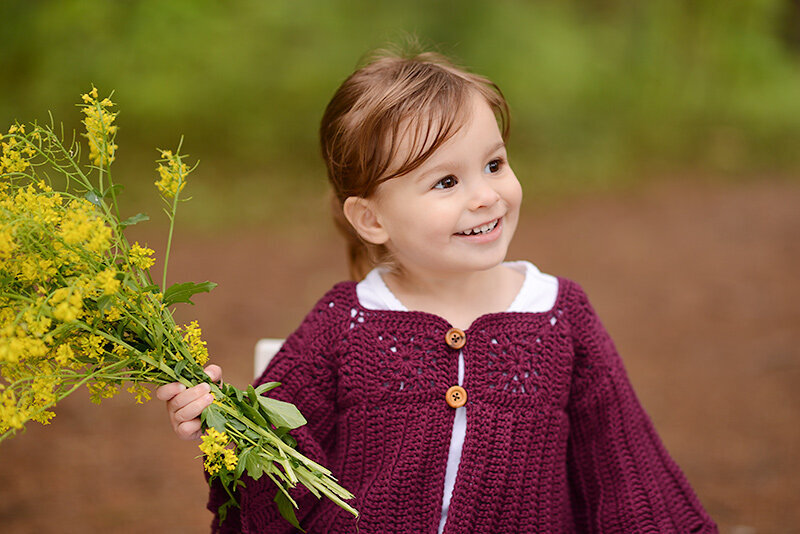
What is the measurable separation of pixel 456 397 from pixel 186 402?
0.53 m

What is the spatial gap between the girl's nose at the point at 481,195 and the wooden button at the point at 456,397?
0.37 m

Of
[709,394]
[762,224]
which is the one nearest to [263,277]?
[709,394]

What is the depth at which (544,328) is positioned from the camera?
1.81m

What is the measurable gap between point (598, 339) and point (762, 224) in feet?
14.4

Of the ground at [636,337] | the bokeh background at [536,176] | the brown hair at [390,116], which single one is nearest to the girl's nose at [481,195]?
the brown hair at [390,116]

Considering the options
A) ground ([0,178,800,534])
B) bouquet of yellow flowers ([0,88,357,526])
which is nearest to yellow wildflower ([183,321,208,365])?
bouquet of yellow flowers ([0,88,357,526])

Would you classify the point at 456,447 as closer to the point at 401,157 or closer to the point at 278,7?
the point at 401,157

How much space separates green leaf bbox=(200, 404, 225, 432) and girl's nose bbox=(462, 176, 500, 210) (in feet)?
Answer: 2.03

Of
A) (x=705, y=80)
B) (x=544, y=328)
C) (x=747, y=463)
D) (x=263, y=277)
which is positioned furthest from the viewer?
(x=705, y=80)

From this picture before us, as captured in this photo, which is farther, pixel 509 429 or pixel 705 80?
pixel 705 80

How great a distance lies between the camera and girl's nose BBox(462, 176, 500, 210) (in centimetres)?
166

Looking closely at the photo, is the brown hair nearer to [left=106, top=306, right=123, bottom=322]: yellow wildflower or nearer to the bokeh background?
[left=106, top=306, right=123, bottom=322]: yellow wildflower

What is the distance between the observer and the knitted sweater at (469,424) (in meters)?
1.73

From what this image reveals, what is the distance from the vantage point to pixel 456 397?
5.63ft
